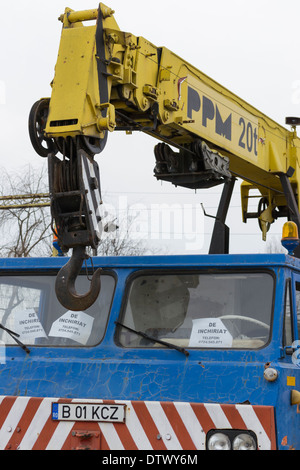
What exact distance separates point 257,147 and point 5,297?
3.25 m

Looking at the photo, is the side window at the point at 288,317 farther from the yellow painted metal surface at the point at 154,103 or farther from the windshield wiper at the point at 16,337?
the windshield wiper at the point at 16,337

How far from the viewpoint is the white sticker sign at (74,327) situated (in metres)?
4.97

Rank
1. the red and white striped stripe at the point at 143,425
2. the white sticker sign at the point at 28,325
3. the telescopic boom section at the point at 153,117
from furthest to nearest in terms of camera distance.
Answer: the white sticker sign at the point at 28,325 → the telescopic boom section at the point at 153,117 → the red and white striped stripe at the point at 143,425

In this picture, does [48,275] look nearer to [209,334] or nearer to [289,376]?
[209,334]

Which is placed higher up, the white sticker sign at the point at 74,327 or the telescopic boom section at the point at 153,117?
the telescopic boom section at the point at 153,117

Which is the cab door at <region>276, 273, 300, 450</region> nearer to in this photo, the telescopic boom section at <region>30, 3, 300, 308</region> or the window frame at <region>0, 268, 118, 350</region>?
the window frame at <region>0, 268, 118, 350</region>

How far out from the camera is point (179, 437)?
4422mm

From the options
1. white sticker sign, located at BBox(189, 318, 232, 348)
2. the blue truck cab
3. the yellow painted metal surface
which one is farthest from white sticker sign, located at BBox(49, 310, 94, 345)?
the yellow painted metal surface

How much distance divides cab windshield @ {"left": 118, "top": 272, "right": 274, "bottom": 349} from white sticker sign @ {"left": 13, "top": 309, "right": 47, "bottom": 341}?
609mm

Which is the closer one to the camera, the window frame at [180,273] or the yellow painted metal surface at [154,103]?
the window frame at [180,273]

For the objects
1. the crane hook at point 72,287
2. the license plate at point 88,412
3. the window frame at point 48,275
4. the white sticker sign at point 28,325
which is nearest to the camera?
the license plate at point 88,412

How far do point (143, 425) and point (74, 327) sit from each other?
2.89 ft

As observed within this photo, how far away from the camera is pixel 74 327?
16.4 ft

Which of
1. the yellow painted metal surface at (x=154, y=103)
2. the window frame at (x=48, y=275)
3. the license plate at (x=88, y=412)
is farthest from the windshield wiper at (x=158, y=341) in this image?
the yellow painted metal surface at (x=154, y=103)
